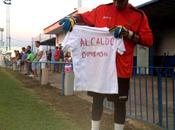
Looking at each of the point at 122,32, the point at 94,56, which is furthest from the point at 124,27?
the point at 94,56

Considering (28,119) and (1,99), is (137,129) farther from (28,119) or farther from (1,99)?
(1,99)

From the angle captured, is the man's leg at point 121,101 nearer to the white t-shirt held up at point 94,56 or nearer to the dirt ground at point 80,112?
the white t-shirt held up at point 94,56

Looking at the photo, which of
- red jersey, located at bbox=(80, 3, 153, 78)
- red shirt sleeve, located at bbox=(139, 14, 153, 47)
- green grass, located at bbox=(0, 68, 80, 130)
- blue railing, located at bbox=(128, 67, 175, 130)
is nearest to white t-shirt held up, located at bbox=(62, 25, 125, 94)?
red jersey, located at bbox=(80, 3, 153, 78)

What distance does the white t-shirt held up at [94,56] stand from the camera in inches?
242

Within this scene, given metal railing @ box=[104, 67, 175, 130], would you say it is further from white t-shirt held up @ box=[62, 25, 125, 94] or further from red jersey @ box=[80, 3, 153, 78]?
white t-shirt held up @ box=[62, 25, 125, 94]

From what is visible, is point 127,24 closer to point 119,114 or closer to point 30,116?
point 119,114

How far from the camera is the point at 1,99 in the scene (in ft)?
43.5

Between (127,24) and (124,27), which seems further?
(127,24)

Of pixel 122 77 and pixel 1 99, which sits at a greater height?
pixel 122 77

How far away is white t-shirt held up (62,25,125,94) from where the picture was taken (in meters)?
6.16

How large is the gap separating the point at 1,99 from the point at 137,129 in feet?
17.6

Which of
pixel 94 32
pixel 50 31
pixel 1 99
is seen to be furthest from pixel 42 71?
pixel 50 31

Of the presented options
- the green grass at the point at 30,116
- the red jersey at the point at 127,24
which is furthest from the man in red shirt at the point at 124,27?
the green grass at the point at 30,116

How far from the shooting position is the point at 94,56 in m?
6.29
